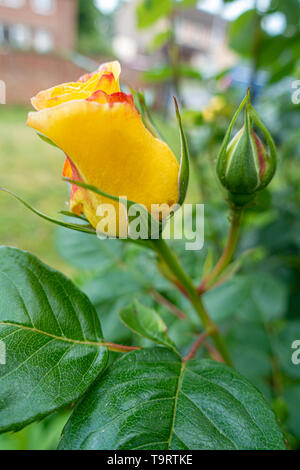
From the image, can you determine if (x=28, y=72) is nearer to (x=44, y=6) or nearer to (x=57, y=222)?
(x=44, y=6)

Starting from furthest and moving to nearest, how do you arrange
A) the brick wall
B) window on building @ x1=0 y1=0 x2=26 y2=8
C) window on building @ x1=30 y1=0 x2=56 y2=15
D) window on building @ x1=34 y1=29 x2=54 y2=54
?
1. window on building @ x1=34 y1=29 x2=54 y2=54
2. window on building @ x1=0 y1=0 x2=26 y2=8
3. window on building @ x1=30 y1=0 x2=56 y2=15
4. the brick wall

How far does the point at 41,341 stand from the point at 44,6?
53.6 ft

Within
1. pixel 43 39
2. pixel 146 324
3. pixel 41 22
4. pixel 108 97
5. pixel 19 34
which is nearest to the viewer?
pixel 108 97

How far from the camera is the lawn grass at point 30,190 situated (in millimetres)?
2637

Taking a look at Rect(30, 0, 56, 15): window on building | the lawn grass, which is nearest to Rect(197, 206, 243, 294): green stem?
the lawn grass

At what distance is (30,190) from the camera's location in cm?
358

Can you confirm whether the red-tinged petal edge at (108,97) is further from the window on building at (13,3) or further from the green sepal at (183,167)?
the window on building at (13,3)

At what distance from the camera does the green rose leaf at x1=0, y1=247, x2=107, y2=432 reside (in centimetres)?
30

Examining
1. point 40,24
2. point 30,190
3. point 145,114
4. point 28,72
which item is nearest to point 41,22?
point 40,24

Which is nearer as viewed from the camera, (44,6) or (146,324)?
(146,324)

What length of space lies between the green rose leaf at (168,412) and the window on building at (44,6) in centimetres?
1617

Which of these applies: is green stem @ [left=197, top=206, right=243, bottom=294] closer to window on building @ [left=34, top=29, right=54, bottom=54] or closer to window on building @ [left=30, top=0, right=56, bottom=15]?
window on building @ [left=34, top=29, right=54, bottom=54]

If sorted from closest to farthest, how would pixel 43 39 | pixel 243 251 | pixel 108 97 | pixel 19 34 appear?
pixel 108 97 → pixel 243 251 → pixel 43 39 → pixel 19 34

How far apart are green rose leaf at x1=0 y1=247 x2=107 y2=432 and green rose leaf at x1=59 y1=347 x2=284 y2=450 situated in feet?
0.07
